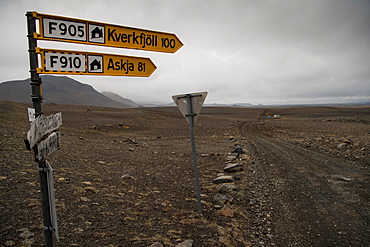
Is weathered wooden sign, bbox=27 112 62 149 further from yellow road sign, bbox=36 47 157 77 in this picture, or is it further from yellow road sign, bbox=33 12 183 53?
yellow road sign, bbox=33 12 183 53

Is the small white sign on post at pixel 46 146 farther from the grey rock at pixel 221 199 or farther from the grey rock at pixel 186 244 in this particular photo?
the grey rock at pixel 221 199

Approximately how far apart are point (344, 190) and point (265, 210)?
3.15 meters

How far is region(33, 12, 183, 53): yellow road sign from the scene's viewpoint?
3.07 metres

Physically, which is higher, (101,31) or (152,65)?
(101,31)

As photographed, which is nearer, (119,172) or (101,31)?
(101,31)

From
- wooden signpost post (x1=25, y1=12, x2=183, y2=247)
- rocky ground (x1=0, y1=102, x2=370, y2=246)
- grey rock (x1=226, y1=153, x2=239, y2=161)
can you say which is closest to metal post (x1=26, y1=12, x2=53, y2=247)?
wooden signpost post (x1=25, y1=12, x2=183, y2=247)

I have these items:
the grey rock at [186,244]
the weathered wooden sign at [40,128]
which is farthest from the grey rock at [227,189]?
the weathered wooden sign at [40,128]

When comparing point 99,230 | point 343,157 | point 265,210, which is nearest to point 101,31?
point 99,230

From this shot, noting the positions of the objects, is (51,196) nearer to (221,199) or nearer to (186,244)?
(186,244)

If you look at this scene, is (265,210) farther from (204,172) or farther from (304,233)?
(204,172)

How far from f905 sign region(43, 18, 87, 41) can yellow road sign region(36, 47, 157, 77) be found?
0.87ft

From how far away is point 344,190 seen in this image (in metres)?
6.67

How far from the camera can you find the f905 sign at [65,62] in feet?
9.87

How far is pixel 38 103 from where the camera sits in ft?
9.01
